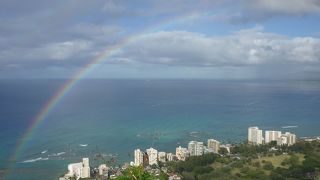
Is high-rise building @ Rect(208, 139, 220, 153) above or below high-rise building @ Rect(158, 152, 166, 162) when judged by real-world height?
above

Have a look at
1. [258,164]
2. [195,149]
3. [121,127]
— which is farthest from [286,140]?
[121,127]

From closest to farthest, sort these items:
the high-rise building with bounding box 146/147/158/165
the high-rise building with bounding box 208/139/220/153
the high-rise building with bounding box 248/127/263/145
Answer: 1. the high-rise building with bounding box 146/147/158/165
2. the high-rise building with bounding box 208/139/220/153
3. the high-rise building with bounding box 248/127/263/145

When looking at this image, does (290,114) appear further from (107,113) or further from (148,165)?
(148,165)

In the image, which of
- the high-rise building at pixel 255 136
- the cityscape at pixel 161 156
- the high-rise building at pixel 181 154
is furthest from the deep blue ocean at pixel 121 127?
→ the high-rise building at pixel 181 154

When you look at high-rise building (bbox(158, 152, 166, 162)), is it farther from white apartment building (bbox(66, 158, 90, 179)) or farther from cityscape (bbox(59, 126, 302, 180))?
white apartment building (bbox(66, 158, 90, 179))

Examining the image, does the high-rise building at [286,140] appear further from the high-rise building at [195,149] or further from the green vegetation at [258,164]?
the high-rise building at [195,149]

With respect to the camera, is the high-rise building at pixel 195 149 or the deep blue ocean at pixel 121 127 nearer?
the high-rise building at pixel 195 149

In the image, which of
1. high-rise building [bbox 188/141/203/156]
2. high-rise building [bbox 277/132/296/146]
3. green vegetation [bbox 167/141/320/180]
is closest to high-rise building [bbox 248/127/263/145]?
high-rise building [bbox 277/132/296/146]

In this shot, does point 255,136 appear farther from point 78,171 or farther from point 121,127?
point 78,171
